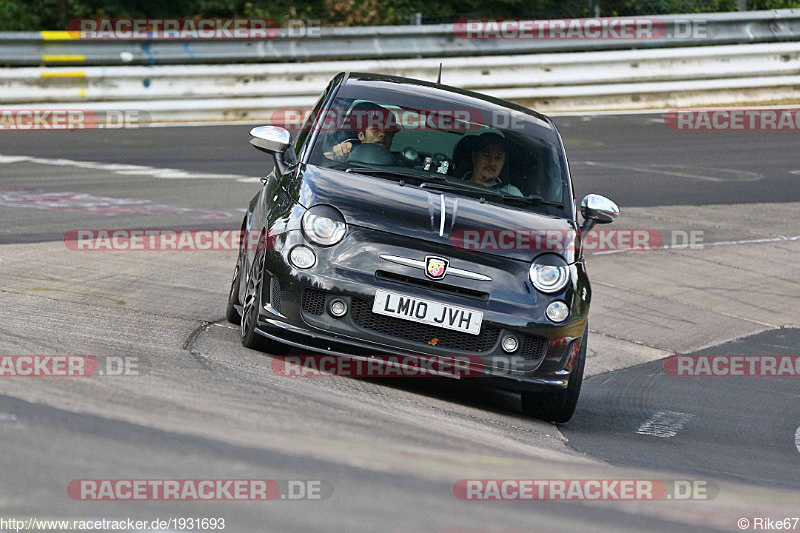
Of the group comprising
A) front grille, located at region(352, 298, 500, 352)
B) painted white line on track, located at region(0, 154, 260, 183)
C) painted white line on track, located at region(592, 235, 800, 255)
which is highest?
front grille, located at region(352, 298, 500, 352)

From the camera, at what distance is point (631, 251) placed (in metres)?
11.8

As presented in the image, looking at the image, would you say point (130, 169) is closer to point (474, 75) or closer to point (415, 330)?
point (474, 75)

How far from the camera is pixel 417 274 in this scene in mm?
6012

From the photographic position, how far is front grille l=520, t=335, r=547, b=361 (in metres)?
6.17

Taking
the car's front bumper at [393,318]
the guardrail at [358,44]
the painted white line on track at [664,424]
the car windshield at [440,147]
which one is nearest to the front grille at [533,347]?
the car's front bumper at [393,318]

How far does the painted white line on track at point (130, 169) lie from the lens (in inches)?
538

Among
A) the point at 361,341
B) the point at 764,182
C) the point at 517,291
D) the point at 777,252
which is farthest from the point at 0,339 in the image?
the point at 764,182

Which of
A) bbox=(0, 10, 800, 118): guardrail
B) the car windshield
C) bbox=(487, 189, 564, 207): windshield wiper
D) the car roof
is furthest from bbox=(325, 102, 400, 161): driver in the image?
bbox=(0, 10, 800, 118): guardrail

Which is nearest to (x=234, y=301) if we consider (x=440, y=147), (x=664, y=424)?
(x=440, y=147)

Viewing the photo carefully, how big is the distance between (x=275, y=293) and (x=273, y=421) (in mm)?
1590

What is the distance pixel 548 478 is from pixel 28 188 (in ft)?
29.9

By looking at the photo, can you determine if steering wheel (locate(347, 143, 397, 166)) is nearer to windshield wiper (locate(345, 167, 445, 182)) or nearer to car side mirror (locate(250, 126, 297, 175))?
windshield wiper (locate(345, 167, 445, 182))

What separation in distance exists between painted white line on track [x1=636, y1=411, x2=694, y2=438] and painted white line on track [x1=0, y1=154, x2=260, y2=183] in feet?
24.7

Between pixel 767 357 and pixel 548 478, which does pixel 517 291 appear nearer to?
pixel 548 478
